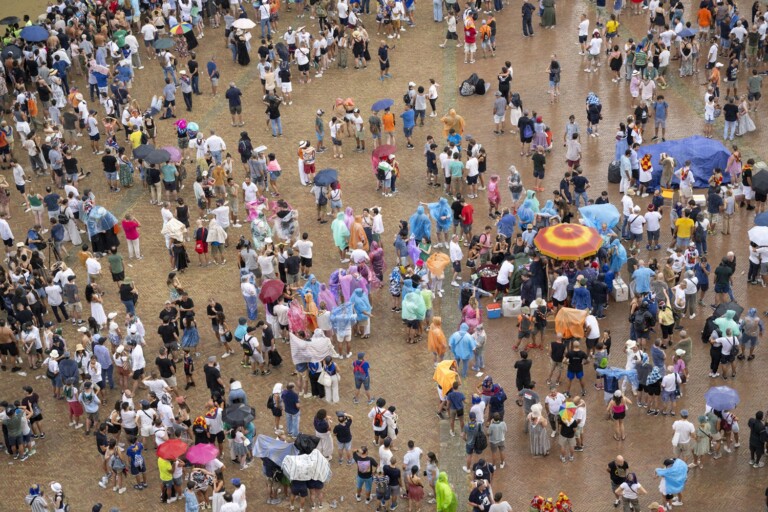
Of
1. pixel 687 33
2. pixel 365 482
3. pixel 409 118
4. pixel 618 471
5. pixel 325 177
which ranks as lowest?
pixel 365 482

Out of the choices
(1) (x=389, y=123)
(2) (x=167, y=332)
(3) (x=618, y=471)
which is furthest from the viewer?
(1) (x=389, y=123)

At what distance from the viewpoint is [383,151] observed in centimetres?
3734

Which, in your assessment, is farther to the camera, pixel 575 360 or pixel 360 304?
pixel 360 304

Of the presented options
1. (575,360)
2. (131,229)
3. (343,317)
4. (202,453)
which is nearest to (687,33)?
(575,360)

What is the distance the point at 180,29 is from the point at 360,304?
18.3 metres

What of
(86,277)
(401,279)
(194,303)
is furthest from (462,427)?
(86,277)

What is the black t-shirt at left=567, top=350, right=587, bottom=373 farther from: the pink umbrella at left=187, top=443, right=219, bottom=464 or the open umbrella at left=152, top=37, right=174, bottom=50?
the open umbrella at left=152, top=37, right=174, bottom=50

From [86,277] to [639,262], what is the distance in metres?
14.7

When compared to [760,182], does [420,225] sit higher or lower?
higher

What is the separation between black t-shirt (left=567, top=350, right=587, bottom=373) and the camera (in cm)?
2852

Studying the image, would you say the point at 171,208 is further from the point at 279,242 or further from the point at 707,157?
the point at 707,157

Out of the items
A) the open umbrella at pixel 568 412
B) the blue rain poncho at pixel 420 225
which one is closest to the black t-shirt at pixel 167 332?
the blue rain poncho at pixel 420 225

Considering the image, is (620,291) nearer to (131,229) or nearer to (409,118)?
(409,118)

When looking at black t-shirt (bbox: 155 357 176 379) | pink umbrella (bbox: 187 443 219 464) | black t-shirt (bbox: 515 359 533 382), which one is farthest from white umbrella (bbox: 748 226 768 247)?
black t-shirt (bbox: 155 357 176 379)
